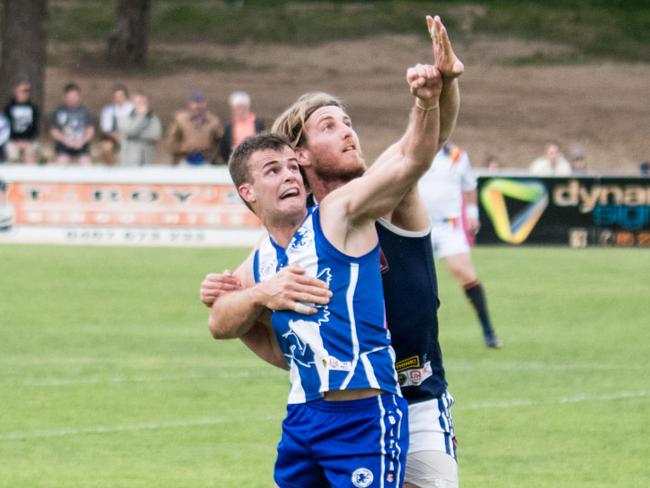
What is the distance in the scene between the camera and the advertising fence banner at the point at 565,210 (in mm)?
22688

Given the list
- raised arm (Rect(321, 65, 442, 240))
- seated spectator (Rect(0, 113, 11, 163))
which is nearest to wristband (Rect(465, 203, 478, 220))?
raised arm (Rect(321, 65, 442, 240))

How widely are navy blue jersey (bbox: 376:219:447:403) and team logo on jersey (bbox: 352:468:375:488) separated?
60cm

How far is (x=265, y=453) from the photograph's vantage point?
9.21 metres

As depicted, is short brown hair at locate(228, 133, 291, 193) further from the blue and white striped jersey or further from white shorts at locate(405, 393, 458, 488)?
white shorts at locate(405, 393, 458, 488)

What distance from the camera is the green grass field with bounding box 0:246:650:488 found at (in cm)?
891

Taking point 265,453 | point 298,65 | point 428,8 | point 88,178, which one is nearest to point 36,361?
point 265,453

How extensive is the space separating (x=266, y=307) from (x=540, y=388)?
254 inches

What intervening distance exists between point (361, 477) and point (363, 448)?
96 millimetres

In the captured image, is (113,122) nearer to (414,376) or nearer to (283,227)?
(414,376)

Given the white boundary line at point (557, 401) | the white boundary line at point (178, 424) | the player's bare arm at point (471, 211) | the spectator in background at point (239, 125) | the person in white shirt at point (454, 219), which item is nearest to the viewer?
the white boundary line at point (178, 424)

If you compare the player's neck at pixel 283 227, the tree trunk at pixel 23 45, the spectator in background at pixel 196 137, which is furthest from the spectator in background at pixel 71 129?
the player's neck at pixel 283 227

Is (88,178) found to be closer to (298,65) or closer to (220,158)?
(220,158)

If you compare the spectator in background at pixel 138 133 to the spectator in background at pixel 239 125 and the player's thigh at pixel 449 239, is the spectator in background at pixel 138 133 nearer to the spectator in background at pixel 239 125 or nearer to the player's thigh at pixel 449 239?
the spectator in background at pixel 239 125

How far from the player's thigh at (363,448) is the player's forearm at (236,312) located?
0.47 m
